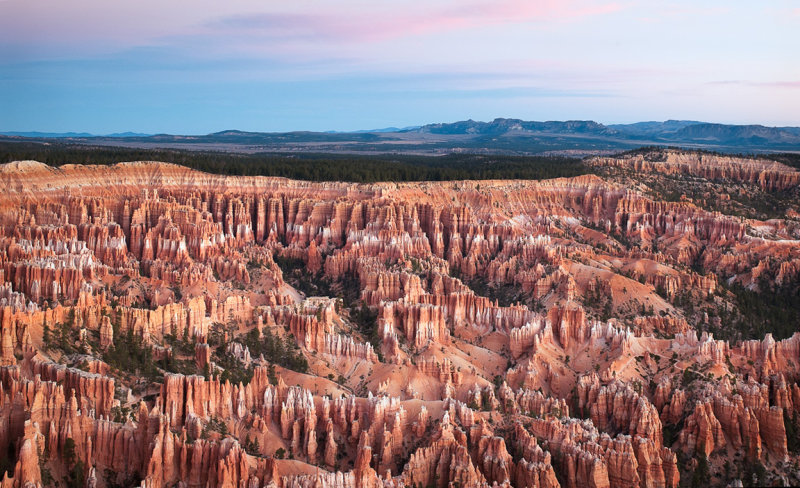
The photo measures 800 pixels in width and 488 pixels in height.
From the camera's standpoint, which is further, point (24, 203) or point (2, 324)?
point (24, 203)

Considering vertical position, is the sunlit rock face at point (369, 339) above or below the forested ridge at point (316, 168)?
below

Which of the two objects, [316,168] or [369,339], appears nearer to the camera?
[369,339]

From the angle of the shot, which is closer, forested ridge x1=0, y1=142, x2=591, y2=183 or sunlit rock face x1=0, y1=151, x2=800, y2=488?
sunlit rock face x1=0, y1=151, x2=800, y2=488

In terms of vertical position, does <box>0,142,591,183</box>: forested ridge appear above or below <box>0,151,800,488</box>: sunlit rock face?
above

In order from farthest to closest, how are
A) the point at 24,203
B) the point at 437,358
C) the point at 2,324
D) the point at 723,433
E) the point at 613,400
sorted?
the point at 24,203 → the point at 437,358 → the point at 613,400 → the point at 723,433 → the point at 2,324

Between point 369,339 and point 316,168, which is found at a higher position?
point 316,168

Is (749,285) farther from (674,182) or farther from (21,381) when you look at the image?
(21,381)

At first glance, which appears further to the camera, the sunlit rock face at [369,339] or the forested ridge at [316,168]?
the forested ridge at [316,168]

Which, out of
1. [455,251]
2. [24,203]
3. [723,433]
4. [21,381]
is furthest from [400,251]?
[21,381]
